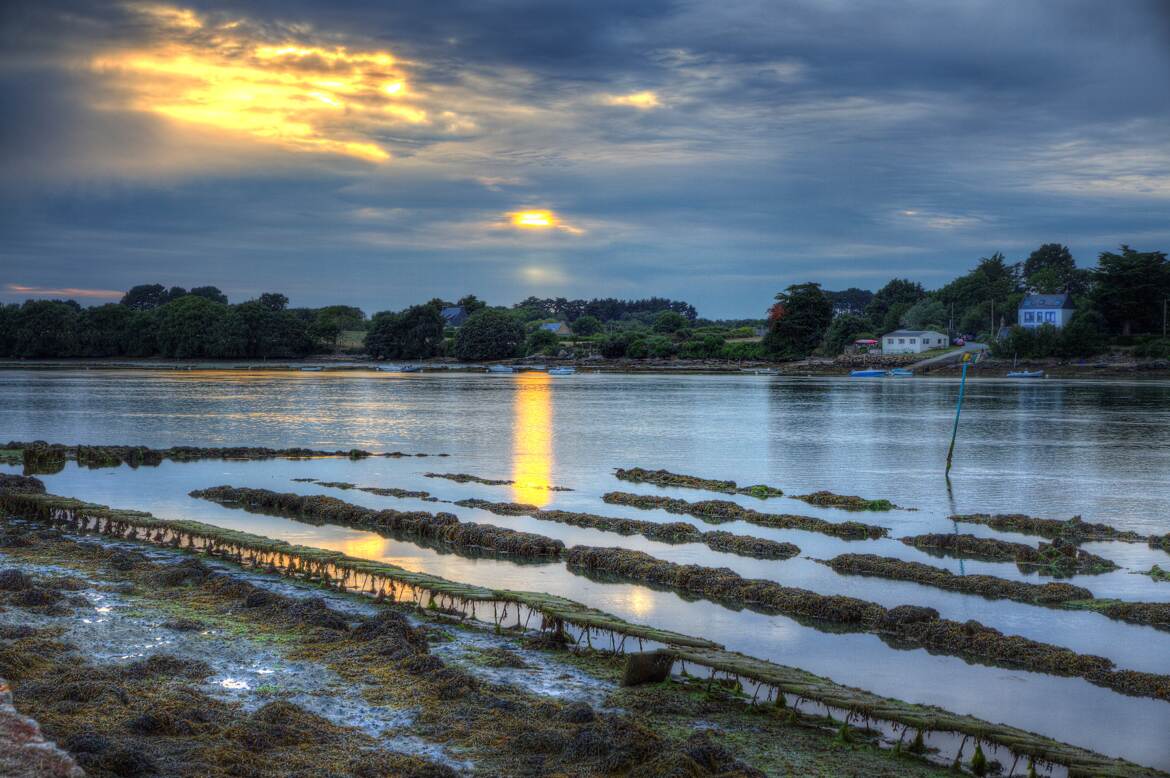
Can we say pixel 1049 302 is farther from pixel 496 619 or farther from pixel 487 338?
pixel 496 619

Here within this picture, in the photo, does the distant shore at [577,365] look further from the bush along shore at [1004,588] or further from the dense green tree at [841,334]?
the bush along shore at [1004,588]

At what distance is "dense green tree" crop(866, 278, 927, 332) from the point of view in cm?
18550

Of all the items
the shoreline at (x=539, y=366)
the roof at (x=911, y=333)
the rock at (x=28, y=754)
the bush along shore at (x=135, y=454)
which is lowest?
the bush along shore at (x=135, y=454)

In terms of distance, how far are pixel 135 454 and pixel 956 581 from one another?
3558 cm

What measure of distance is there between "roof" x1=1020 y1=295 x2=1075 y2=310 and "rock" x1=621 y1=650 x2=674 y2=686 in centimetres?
13957

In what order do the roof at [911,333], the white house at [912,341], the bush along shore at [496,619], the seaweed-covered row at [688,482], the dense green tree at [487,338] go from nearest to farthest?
the bush along shore at [496,619]
the seaweed-covered row at [688,482]
the white house at [912,341]
the roof at [911,333]
the dense green tree at [487,338]

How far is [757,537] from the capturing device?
25.2 metres

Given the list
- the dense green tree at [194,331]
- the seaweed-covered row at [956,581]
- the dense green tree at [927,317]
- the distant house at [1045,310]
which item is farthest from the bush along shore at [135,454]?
the dense green tree at [194,331]

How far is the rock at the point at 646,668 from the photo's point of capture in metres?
12.8

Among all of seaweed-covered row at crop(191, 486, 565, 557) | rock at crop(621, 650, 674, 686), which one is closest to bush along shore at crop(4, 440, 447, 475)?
seaweed-covered row at crop(191, 486, 565, 557)

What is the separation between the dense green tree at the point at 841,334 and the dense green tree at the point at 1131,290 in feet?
142

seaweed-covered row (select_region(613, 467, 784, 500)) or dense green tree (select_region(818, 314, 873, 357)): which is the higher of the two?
dense green tree (select_region(818, 314, 873, 357))

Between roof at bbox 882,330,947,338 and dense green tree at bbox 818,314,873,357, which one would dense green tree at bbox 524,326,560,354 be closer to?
dense green tree at bbox 818,314,873,357

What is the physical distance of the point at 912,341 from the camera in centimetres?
15225
